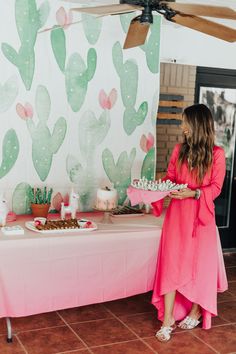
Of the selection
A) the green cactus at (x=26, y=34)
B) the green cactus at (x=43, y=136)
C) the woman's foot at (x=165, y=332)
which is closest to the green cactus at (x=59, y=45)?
the green cactus at (x=26, y=34)

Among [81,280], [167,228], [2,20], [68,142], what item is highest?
[2,20]

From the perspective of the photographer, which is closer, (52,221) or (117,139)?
(52,221)

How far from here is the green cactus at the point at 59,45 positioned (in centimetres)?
354

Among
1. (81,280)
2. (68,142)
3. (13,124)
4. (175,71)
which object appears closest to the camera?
(81,280)

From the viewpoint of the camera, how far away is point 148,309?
3764 mm

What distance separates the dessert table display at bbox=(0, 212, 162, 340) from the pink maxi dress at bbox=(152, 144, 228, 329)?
194 millimetres

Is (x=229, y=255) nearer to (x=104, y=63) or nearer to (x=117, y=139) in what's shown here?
(x=117, y=139)

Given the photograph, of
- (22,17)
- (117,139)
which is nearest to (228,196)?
(117,139)

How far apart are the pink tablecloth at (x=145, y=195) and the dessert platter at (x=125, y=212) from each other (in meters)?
0.58

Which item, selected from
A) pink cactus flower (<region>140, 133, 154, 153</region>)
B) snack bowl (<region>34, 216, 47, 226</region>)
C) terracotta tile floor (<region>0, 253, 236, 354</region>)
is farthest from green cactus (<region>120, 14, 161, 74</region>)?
terracotta tile floor (<region>0, 253, 236, 354</region>)

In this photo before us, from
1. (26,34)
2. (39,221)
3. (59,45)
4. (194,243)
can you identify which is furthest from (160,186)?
(26,34)

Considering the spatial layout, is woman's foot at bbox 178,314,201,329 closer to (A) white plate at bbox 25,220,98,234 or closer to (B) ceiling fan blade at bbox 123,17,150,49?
(A) white plate at bbox 25,220,98,234

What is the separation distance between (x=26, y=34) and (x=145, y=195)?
144cm

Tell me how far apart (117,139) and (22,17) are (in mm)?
1179
